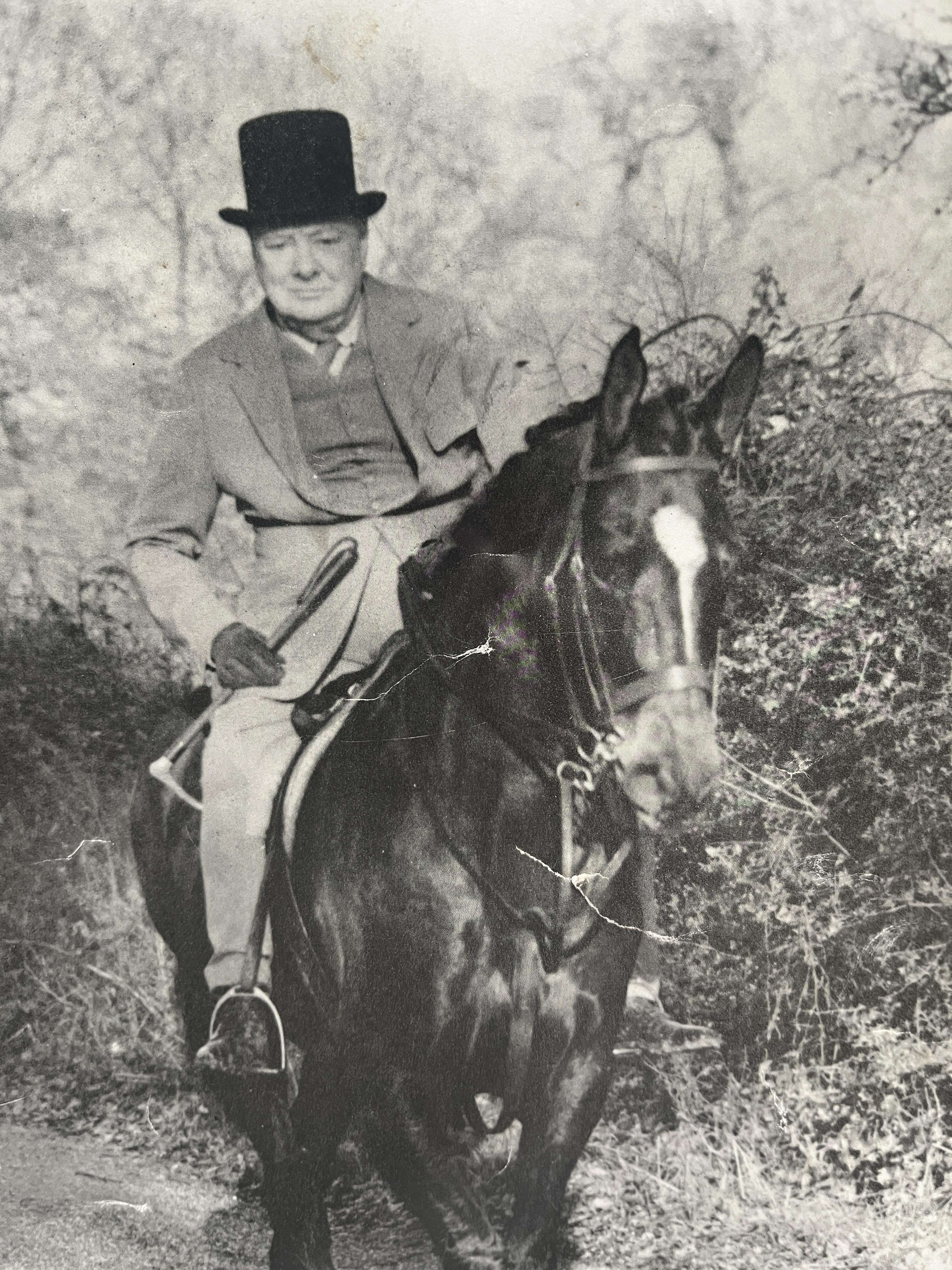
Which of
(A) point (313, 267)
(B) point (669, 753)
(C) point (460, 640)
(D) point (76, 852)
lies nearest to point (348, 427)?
(A) point (313, 267)

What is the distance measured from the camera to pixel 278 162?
8.72 feet

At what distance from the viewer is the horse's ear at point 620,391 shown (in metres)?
2.53

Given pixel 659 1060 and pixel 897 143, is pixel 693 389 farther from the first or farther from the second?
pixel 659 1060

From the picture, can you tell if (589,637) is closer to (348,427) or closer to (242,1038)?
(348,427)

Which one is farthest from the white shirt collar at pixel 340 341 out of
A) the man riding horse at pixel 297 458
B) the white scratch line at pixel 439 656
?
the white scratch line at pixel 439 656

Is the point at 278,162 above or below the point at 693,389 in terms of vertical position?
above

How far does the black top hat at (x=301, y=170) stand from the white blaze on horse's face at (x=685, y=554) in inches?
50.0

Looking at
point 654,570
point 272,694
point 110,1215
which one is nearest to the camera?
point 654,570

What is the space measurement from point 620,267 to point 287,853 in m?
1.96

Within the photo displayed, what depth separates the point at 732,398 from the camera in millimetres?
2621

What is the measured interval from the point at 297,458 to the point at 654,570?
109 centimetres

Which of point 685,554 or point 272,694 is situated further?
point 272,694

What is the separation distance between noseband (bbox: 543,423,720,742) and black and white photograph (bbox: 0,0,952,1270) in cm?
5

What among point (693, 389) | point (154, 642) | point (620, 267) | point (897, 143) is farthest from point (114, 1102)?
point (897, 143)
